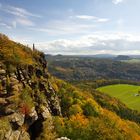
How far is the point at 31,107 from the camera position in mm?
80500

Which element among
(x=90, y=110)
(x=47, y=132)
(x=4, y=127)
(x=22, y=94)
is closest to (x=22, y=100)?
(x=22, y=94)

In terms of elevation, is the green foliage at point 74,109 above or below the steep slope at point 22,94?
below

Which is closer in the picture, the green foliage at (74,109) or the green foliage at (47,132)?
the green foliage at (47,132)

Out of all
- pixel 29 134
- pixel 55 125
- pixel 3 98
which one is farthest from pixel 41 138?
pixel 3 98

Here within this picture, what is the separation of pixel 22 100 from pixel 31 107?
3.38 metres

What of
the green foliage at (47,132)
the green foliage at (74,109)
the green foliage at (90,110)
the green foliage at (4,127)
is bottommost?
the green foliage at (90,110)

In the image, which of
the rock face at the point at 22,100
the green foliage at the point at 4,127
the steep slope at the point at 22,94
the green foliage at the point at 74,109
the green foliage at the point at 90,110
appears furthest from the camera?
the green foliage at the point at 90,110

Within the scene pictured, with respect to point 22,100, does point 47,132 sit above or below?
below

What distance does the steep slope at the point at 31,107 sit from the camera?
244 feet

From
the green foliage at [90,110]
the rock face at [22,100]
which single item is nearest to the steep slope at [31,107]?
the rock face at [22,100]

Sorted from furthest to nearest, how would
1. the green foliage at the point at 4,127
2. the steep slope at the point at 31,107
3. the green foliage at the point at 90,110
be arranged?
1. the green foliage at the point at 90,110
2. the steep slope at the point at 31,107
3. the green foliage at the point at 4,127

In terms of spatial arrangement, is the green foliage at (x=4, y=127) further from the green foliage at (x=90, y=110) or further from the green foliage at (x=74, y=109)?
the green foliage at (x=90, y=110)

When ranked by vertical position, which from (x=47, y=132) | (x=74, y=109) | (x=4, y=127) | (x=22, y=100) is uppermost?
(x=22, y=100)

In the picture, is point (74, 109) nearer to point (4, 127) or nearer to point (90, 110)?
point (90, 110)
